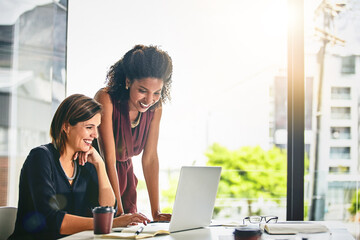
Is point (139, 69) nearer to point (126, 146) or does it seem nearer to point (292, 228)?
point (126, 146)

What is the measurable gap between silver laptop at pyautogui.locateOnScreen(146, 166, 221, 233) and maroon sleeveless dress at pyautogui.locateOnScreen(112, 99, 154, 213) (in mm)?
900

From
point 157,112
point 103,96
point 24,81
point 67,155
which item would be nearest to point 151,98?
point 157,112

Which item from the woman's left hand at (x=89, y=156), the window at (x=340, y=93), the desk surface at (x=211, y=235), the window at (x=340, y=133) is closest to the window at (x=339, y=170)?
the window at (x=340, y=133)

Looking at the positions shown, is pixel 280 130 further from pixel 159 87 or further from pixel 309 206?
pixel 159 87

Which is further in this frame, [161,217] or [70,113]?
[161,217]

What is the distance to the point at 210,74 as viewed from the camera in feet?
11.6

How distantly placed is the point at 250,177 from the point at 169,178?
2.67ft

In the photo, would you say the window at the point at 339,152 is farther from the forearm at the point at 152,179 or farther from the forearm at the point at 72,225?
the forearm at the point at 72,225

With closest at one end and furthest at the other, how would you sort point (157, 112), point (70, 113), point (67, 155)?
point (67, 155), point (70, 113), point (157, 112)

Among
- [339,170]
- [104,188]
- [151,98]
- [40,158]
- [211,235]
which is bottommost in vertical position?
[211,235]

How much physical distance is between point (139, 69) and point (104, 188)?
93cm

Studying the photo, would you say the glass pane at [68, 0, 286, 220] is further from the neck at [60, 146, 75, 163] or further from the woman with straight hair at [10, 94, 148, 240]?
the neck at [60, 146, 75, 163]

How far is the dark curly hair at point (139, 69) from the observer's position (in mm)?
3293

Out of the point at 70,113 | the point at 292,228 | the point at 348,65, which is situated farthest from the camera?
the point at 348,65
